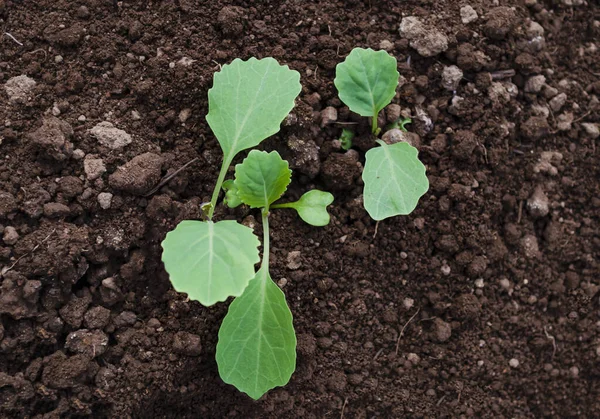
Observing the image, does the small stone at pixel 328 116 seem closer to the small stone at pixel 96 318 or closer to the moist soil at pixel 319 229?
the moist soil at pixel 319 229

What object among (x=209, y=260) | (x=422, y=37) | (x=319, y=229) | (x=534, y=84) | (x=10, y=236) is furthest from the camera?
(x=534, y=84)

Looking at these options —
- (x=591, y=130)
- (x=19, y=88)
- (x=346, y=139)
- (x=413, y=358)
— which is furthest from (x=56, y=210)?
(x=591, y=130)

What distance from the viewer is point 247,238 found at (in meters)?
1.41

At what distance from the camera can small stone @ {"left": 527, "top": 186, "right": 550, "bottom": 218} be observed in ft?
6.25

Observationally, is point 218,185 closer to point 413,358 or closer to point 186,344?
point 186,344

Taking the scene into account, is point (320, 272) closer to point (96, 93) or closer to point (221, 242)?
point (221, 242)

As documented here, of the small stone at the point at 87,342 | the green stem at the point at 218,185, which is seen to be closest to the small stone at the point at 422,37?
the green stem at the point at 218,185

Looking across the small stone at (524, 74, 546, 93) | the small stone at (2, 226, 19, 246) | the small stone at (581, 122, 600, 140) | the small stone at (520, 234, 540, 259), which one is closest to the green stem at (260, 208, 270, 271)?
the small stone at (2, 226, 19, 246)

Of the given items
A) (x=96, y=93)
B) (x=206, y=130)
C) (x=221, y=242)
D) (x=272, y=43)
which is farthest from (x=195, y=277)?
(x=272, y=43)

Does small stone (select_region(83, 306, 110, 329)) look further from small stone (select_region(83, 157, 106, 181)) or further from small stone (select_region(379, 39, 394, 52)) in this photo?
small stone (select_region(379, 39, 394, 52))

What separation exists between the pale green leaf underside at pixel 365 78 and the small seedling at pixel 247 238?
0.56 ft

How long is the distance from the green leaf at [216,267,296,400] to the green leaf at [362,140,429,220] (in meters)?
0.34

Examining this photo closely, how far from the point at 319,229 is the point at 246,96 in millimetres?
412

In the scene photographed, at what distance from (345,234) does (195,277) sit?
0.57 meters
